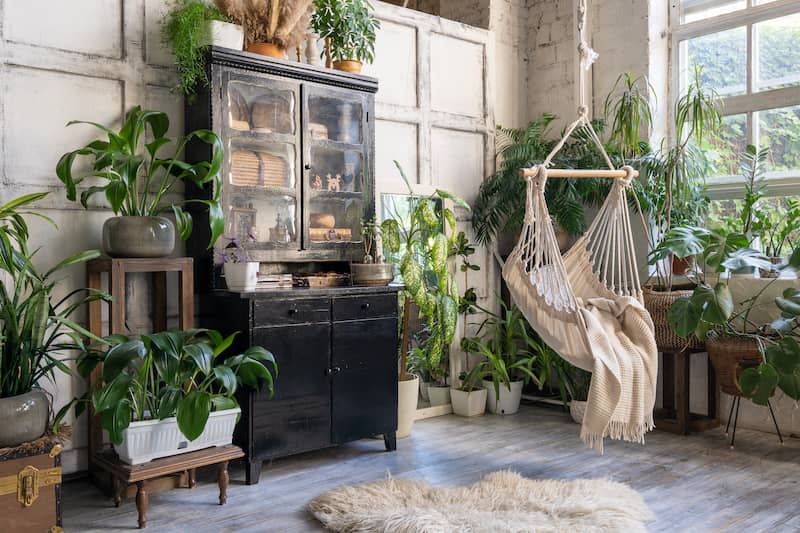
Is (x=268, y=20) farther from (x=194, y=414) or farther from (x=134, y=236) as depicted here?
(x=194, y=414)

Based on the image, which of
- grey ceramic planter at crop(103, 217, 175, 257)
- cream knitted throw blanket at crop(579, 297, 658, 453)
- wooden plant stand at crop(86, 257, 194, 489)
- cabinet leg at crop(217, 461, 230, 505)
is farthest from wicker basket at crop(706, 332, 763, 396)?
grey ceramic planter at crop(103, 217, 175, 257)

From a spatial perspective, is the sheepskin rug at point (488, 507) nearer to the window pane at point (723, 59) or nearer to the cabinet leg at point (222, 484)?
the cabinet leg at point (222, 484)

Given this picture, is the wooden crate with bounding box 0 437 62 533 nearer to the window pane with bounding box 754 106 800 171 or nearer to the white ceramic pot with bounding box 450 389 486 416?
the white ceramic pot with bounding box 450 389 486 416

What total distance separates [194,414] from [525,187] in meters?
2.84

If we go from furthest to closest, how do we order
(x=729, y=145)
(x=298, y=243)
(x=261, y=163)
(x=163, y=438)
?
1. (x=729, y=145)
2. (x=298, y=243)
3. (x=261, y=163)
4. (x=163, y=438)

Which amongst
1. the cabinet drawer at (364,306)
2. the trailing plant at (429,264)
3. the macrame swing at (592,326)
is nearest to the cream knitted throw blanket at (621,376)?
the macrame swing at (592,326)

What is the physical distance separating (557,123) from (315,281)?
2560mm

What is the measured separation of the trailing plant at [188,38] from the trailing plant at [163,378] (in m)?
1.33

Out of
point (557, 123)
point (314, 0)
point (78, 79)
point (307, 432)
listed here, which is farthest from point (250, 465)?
point (557, 123)

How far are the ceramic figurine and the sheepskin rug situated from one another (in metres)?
1.65

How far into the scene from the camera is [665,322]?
4270 mm

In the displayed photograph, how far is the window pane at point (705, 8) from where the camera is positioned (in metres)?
4.74

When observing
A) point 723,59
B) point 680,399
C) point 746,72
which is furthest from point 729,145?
point 680,399

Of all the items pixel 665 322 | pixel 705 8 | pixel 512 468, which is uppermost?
pixel 705 8
